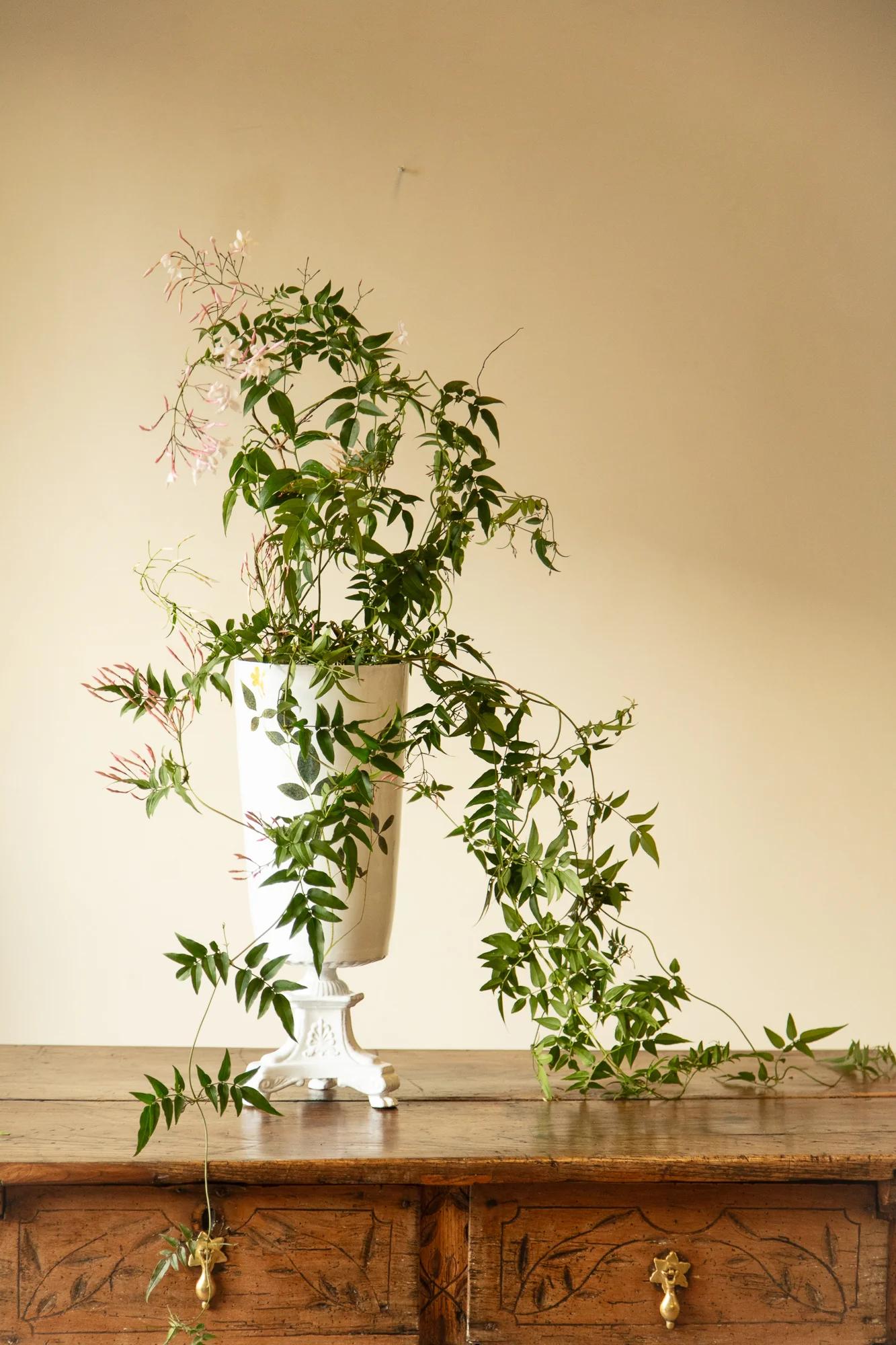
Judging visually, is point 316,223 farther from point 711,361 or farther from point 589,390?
point 711,361

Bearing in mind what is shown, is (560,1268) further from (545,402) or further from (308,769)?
(545,402)

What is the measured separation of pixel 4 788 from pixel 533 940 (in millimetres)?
1505

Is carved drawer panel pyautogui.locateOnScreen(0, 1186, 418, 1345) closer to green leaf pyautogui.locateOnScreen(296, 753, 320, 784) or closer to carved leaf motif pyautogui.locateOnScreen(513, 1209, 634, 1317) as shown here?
carved leaf motif pyautogui.locateOnScreen(513, 1209, 634, 1317)

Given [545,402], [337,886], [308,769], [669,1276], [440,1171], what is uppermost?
[545,402]

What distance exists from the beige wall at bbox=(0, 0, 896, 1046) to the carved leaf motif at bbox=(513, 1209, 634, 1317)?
133 centimetres

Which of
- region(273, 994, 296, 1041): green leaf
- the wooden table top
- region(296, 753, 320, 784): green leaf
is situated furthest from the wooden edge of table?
region(296, 753, 320, 784): green leaf

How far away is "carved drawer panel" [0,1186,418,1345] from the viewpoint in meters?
1.09

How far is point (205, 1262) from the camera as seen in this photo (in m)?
1.09

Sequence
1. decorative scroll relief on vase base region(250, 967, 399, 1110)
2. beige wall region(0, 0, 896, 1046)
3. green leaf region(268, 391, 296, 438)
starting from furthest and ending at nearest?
beige wall region(0, 0, 896, 1046) → decorative scroll relief on vase base region(250, 967, 399, 1110) → green leaf region(268, 391, 296, 438)

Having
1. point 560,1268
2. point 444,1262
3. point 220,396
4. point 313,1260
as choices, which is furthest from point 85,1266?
point 220,396

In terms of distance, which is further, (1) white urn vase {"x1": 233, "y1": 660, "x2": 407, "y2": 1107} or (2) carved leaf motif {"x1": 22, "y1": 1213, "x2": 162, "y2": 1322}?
(1) white urn vase {"x1": 233, "y1": 660, "x2": 407, "y2": 1107}

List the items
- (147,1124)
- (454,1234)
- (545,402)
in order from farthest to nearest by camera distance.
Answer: (545,402) → (454,1234) → (147,1124)

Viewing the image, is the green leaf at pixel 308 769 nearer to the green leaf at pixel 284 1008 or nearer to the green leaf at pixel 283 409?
the green leaf at pixel 284 1008

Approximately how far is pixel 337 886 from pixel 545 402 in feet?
5.18
